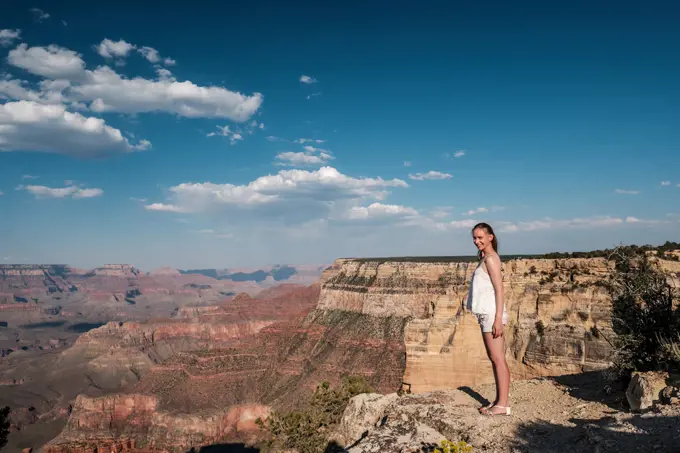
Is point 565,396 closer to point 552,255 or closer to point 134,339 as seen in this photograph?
point 552,255

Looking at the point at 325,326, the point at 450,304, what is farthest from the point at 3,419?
the point at 325,326

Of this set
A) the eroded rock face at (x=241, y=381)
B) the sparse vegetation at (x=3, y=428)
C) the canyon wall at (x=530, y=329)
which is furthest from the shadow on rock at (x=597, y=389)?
the eroded rock face at (x=241, y=381)

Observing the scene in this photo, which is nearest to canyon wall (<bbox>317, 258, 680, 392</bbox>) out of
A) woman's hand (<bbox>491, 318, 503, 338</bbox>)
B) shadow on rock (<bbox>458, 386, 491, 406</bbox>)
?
shadow on rock (<bbox>458, 386, 491, 406</bbox>)

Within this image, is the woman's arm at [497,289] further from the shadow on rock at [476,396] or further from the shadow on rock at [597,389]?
the shadow on rock at [597,389]

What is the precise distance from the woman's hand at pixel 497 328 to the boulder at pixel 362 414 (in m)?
3.76

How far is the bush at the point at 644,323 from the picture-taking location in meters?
9.58

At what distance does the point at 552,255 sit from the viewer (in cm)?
3619

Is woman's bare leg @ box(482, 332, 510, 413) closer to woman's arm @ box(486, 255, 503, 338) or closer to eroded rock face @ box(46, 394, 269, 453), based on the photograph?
woman's arm @ box(486, 255, 503, 338)

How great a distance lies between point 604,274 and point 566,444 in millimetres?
26535

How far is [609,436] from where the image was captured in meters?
6.08

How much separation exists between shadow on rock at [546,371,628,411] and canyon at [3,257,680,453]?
1577 cm

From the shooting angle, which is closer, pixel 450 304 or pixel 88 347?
pixel 450 304

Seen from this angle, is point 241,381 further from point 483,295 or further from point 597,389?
point 483,295

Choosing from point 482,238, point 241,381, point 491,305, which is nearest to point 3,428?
point 491,305
